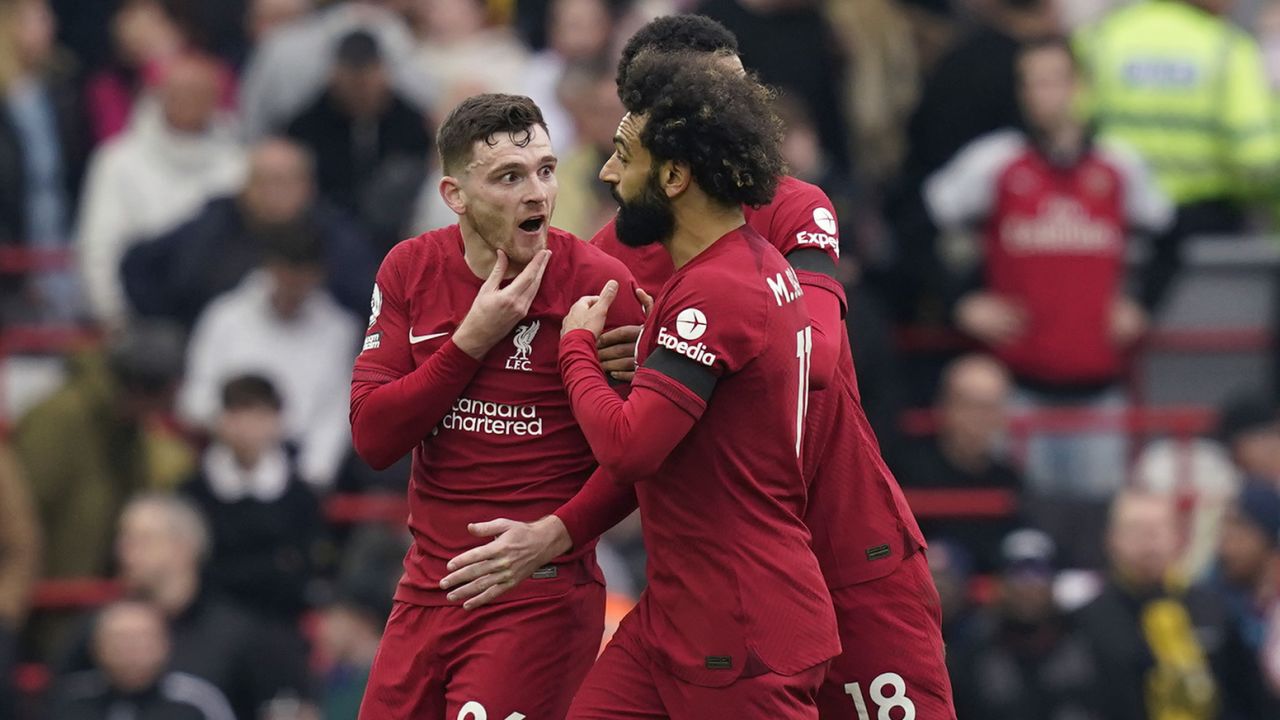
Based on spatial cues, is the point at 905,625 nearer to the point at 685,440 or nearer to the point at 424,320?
the point at 685,440

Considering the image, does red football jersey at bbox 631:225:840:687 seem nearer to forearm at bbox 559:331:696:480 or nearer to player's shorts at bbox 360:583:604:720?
forearm at bbox 559:331:696:480

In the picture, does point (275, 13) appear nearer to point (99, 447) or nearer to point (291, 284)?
point (291, 284)

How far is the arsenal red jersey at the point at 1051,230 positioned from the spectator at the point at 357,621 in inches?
131

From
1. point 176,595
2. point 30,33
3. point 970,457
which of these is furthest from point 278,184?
point 970,457

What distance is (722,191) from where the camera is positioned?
558 cm

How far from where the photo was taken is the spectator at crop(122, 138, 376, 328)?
11203 millimetres

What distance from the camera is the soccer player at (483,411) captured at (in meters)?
5.67

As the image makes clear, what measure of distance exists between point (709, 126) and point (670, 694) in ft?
4.37

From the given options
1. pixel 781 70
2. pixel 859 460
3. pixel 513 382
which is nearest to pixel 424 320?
pixel 513 382

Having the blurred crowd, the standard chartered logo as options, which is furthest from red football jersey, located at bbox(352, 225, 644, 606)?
the blurred crowd

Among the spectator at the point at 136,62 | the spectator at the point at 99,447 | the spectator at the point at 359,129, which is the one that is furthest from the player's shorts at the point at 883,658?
the spectator at the point at 136,62

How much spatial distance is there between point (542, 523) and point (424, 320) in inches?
22.9

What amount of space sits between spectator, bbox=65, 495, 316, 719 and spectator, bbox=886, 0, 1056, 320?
376 centimetres

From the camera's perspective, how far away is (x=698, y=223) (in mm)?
5617
